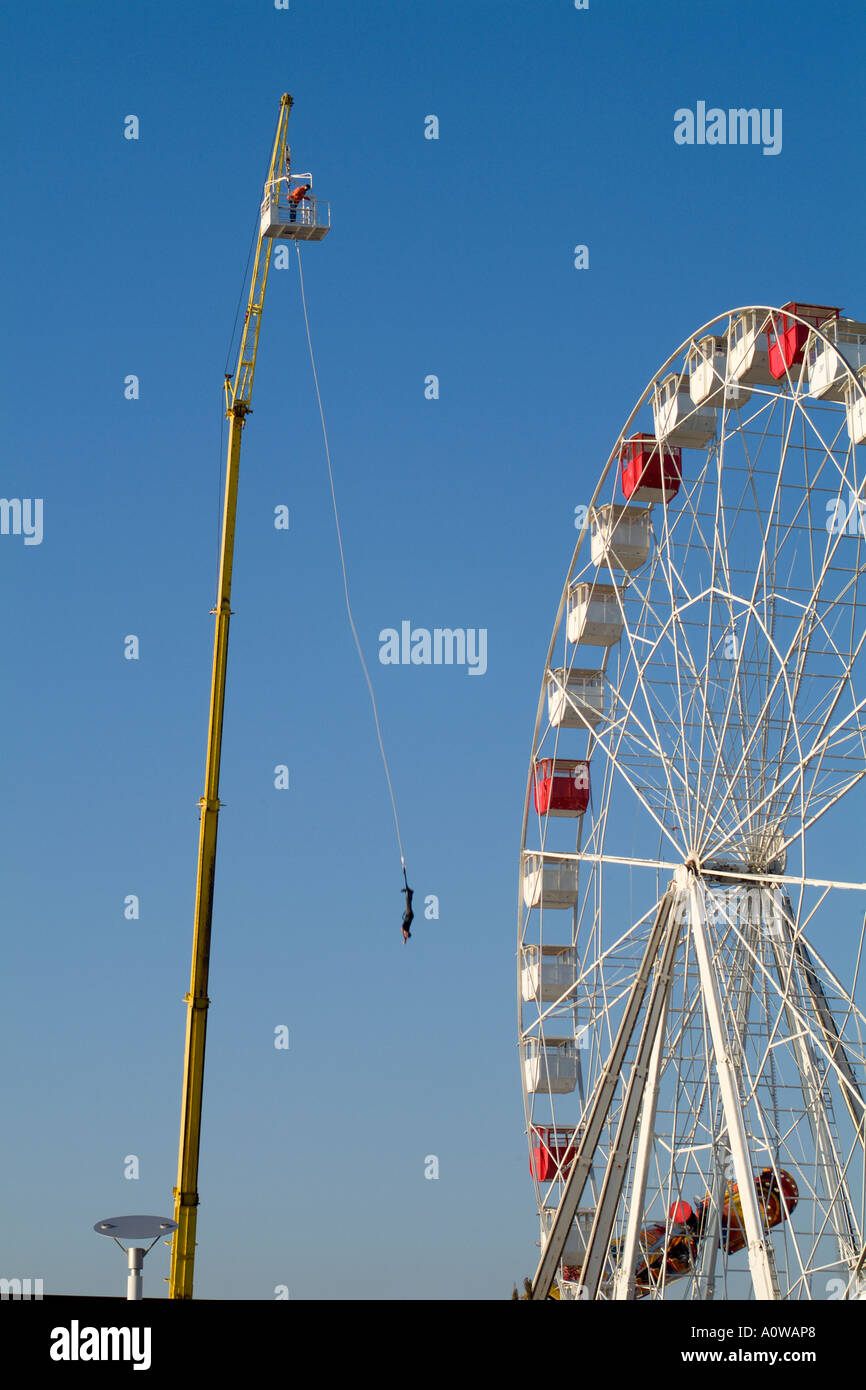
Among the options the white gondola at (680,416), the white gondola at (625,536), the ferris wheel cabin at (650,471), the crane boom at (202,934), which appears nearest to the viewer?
the crane boom at (202,934)

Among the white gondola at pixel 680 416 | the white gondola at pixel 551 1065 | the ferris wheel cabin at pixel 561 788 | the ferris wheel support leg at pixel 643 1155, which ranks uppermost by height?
the white gondola at pixel 680 416

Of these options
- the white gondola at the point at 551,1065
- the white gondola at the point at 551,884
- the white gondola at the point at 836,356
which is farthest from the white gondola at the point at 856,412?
the white gondola at the point at 551,1065

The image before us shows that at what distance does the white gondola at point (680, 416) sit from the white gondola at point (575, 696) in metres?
6.35

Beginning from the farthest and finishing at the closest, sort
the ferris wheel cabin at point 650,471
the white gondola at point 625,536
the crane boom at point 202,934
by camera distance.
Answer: the white gondola at point 625,536
the ferris wheel cabin at point 650,471
the crane boom at point 202,934

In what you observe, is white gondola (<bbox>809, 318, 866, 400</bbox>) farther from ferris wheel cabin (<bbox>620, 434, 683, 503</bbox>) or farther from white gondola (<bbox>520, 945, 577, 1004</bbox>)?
white gondola (<bbox>520, 945, 577, 1004</bbox>)

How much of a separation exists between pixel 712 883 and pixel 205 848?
1014cm

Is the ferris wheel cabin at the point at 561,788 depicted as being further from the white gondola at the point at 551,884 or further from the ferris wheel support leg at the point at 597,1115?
the ferris wheel support leg at the point at 597,1115

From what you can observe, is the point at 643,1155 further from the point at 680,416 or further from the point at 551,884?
the point at 680,416

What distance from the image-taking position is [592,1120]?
1368 inches

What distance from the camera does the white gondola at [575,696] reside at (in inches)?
1668
